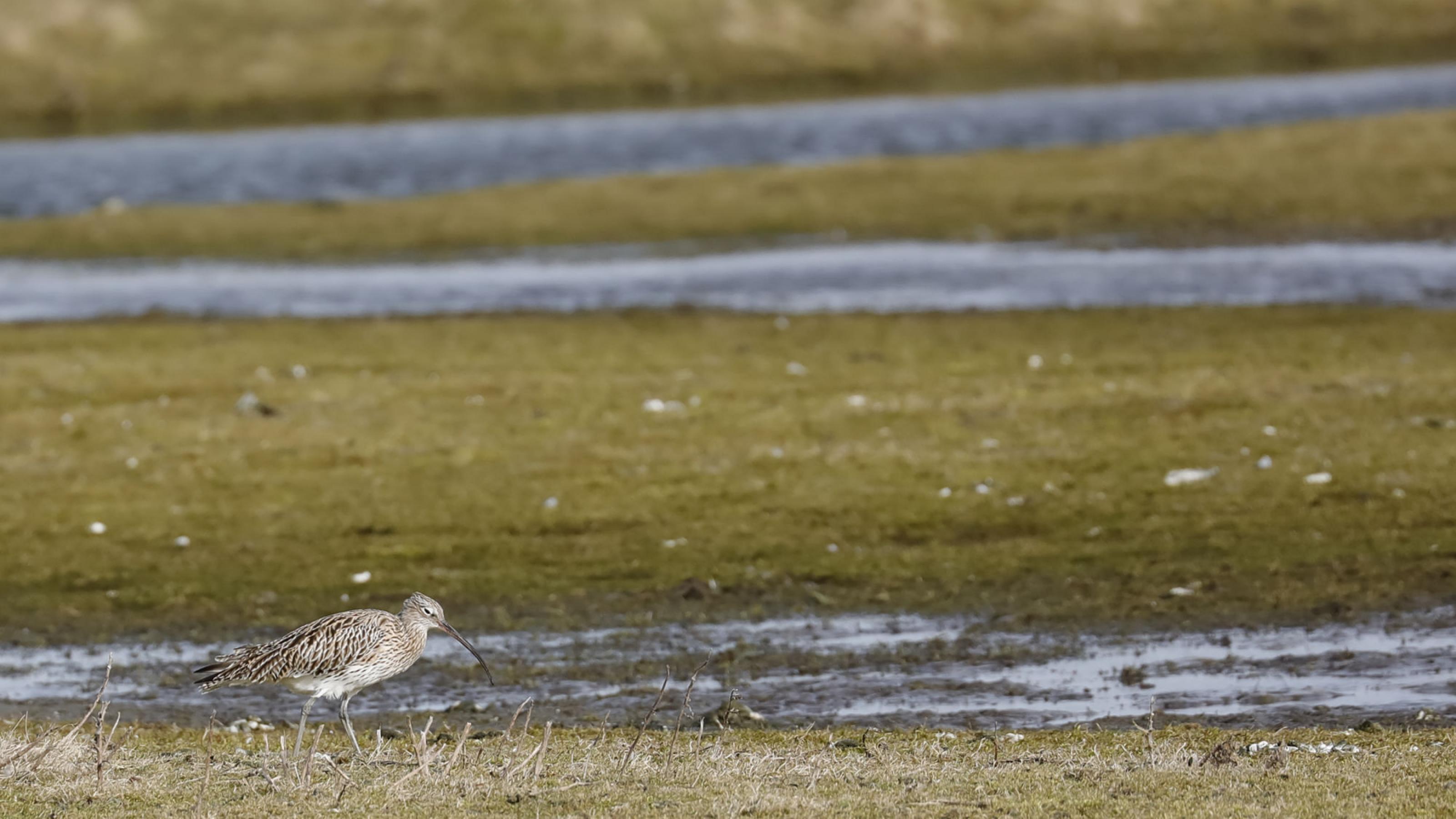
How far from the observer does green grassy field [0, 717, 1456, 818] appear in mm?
11914

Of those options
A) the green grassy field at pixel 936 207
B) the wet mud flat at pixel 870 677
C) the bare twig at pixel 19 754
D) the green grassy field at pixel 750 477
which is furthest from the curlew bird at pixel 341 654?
the green grassy field at pixel 936 207

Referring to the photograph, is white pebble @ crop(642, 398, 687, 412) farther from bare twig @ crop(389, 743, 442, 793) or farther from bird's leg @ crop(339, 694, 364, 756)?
bare twig @ crop(389, 743, 442, 793)

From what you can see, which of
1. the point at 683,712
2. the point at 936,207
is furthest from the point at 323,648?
the point at 936,207

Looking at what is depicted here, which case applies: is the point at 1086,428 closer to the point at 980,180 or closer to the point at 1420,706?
the point at 1420,706

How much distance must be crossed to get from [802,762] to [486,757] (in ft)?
6.86

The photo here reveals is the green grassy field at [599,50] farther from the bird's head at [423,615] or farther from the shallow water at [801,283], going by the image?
the bird's head at [423,615]

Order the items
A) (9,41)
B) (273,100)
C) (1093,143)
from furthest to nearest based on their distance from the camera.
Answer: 1. (9,41)
2. (273,100)
3. (1093,143)

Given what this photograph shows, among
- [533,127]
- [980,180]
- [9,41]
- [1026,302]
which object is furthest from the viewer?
[9,41]

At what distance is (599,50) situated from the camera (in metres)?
116

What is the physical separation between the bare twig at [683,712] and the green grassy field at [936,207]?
103 ft

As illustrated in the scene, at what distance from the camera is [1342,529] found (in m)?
21.3

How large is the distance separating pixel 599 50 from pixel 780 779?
349 feet

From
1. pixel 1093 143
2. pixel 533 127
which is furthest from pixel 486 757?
pixel 533 127

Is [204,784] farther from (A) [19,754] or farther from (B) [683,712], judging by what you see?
(B) [683,712]
